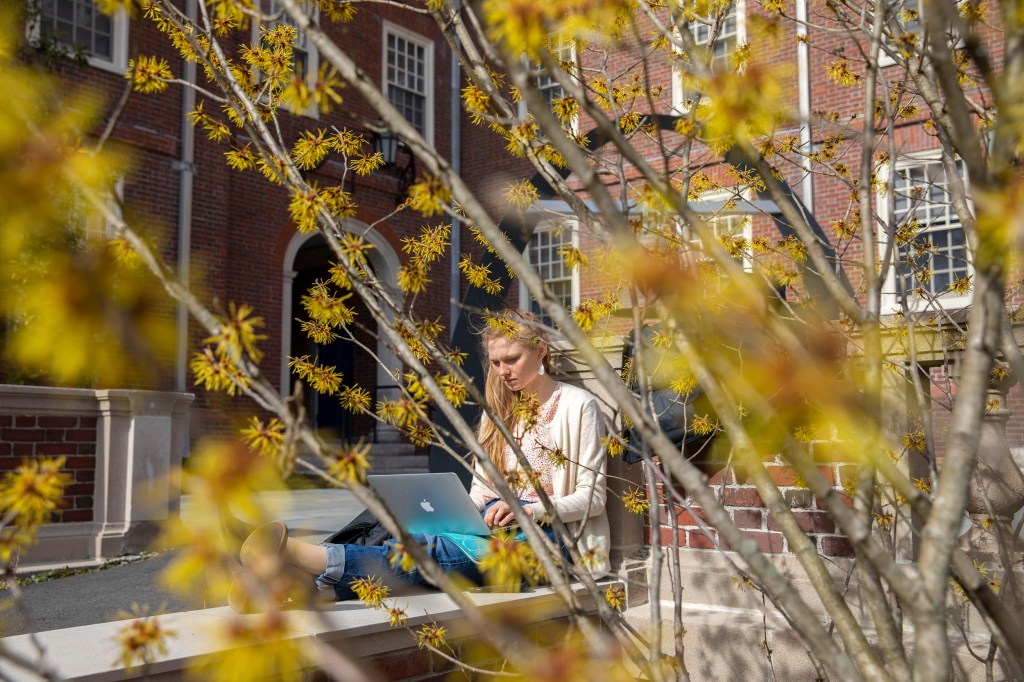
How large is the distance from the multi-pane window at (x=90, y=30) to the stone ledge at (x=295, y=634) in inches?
398

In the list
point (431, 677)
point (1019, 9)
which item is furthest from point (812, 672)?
point (1019, 9)

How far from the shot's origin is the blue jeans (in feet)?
8.57

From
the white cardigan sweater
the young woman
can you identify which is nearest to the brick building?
the young woman

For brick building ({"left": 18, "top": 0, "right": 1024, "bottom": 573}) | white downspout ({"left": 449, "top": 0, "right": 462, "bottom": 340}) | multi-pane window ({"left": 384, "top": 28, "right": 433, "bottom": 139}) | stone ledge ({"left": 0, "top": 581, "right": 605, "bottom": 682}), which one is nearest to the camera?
stone ledge ({"left": 0, "top": 581, "right": 605, "bottom": 682})

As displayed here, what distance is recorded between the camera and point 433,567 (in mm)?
1021

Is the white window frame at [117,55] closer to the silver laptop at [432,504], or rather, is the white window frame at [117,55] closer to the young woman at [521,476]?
the young woman at [521,476]

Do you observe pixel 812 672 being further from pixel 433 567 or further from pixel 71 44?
pixel 71 44

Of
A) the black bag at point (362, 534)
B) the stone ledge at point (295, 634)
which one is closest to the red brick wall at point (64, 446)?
the black bag at point (362, 534)

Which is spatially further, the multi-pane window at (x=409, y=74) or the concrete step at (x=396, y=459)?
the multi-pane window at (x=409, y=74)

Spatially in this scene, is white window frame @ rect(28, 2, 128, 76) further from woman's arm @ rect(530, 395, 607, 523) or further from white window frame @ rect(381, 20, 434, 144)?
woman's arm @ rect(530, 395, 607, 523)

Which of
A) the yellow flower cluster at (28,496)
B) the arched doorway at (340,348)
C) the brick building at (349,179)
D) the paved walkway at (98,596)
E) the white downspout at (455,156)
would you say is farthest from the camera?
the white downspout at (455,156)

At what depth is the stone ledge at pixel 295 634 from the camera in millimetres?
1686

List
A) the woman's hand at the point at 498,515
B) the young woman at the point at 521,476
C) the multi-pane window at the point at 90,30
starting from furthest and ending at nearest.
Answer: the multi-pane window at the point at 90,30, the woman's hand at the point at 498,515, the young woman at the point at 521,476

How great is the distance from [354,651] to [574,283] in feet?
41.6
